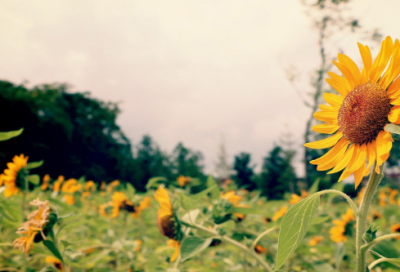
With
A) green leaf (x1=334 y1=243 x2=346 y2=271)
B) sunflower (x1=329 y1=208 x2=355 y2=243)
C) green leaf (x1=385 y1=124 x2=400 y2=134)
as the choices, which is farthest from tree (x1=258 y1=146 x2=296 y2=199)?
green leaf (x1=385 y1=124 x2=400 y2=134)

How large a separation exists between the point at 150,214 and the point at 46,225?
175 centimetres

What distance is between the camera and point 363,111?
590 millimetres

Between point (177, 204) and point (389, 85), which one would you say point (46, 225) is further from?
point (389, 85)

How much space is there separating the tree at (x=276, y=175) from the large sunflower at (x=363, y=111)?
2013cm

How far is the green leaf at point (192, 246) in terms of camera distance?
0.71m

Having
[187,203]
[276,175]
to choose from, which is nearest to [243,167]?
[276,175]

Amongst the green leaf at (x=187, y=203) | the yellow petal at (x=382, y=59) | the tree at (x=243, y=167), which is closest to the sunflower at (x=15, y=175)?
the green leaf at (x=187, y=203)

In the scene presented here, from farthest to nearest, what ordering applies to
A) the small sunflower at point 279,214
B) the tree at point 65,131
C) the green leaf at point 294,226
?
the tree at point 65,131 → the small sunflower at point 279,214 → the green leaf at point 294,226

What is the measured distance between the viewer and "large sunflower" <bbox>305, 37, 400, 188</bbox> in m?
0.55

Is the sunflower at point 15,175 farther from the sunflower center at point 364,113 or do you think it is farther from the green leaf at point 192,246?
the sunflower center at point 364,113

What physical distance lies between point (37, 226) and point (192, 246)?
466mm

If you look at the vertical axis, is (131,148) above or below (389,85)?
above

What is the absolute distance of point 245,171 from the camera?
77.5ft

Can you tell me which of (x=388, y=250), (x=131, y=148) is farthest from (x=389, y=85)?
(x=131, y=148)
